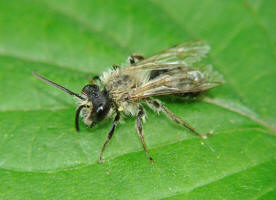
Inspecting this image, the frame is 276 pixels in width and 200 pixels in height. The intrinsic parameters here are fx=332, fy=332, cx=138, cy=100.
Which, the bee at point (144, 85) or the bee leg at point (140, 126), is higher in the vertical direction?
the bee at point (144, 85)

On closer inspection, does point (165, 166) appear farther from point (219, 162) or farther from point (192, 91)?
point (192, 91)

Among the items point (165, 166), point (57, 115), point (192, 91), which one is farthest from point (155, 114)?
point (57, 115)

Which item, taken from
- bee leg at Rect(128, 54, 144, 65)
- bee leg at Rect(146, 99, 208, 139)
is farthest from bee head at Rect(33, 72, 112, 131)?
bee leg at Rect(128, 54, 144, 65)

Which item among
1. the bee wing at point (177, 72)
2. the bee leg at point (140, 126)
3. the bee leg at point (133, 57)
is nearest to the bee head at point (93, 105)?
the bee wing at point (177, 72)

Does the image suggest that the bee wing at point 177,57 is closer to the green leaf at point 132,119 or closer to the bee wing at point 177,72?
the bee wing at point 177,72

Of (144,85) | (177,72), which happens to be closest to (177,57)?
(177,72)

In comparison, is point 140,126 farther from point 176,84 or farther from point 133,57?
point 133,57
